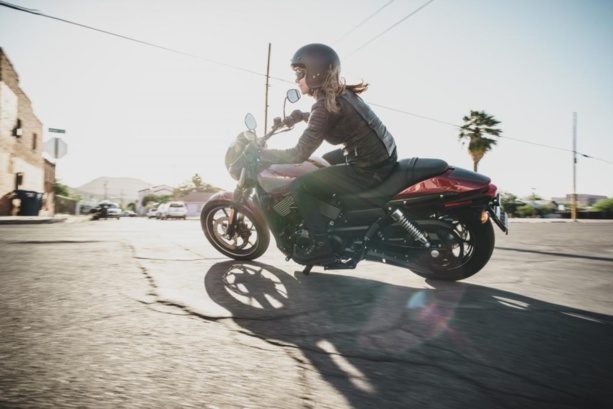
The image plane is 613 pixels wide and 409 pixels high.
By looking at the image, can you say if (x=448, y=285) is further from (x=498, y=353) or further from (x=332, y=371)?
(x=332, y=371)

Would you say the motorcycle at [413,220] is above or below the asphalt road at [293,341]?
above

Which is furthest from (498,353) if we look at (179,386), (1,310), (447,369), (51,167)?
(51,167)

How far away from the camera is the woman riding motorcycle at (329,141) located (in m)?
2.96

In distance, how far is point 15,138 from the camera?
2289 cm

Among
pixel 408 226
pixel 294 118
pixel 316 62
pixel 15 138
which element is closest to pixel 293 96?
pixel 294 118

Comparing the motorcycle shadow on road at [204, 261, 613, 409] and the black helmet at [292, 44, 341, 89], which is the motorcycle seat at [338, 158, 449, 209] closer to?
the motorcycle shadow on road at [204, 261, 613, 409]

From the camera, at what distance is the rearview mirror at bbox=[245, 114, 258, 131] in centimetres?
373

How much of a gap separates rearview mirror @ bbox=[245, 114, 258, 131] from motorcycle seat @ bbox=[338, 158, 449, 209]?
4.63 feet

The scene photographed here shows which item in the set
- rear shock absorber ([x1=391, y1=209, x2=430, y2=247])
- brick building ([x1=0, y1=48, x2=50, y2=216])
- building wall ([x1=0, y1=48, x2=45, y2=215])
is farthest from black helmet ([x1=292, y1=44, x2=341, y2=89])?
building wall ([x1=0, y1=48, x2=45, y2=215])

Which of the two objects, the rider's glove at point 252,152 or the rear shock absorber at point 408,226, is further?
the rider's glove at point 252,152

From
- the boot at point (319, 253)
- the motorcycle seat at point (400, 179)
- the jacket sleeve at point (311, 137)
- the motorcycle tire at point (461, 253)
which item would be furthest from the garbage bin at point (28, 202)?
the motorcycle tire at point (461, 253)

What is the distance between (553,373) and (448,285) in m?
1.67

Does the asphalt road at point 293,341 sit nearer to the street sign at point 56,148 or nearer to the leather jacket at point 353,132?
the leather jacket at point 353,132

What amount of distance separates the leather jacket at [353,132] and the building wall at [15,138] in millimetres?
24986
